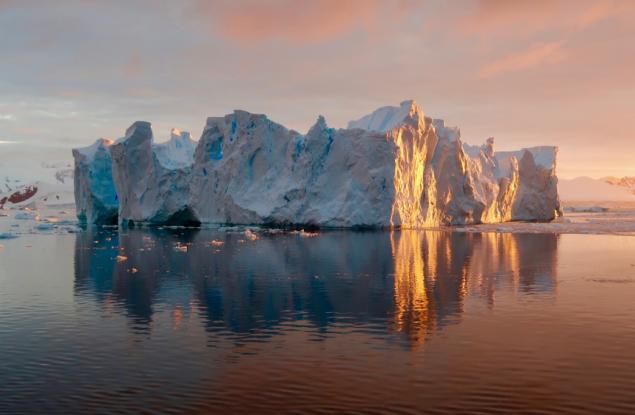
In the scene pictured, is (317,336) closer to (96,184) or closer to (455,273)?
(455,273)

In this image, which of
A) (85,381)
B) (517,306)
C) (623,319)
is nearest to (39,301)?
(85,381)

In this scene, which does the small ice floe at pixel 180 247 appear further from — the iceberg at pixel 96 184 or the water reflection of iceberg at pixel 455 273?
the iceberg at pixel 96 184

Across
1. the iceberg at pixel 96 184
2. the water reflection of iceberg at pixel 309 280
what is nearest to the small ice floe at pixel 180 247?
the water reflection of iceberg at pixel 309 280

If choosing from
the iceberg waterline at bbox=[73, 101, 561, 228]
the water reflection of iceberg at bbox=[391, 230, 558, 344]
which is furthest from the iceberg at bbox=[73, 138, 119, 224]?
the water reflection of iceberg at bbox=[391, 230, 558, 344]

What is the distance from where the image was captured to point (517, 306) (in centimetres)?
1611

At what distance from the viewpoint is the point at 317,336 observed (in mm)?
12734

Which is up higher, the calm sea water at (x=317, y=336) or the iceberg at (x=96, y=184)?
the iceberg at (x=96, y=184)

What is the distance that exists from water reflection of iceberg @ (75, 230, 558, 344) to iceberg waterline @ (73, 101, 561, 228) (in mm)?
8137

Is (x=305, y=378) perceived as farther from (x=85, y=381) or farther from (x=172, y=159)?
(x=172, y=159)

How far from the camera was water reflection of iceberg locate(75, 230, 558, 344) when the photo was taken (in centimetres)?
1470

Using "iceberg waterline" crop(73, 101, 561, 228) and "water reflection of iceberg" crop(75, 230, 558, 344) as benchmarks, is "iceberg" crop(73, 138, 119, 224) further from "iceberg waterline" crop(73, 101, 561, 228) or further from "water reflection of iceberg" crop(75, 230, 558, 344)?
"water reflection of iceberg" crop(75, 230, 558, 344)

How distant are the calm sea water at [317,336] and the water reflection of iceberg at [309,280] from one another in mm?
93

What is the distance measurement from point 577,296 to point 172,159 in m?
41.5

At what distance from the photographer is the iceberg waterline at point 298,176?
1730 inches
